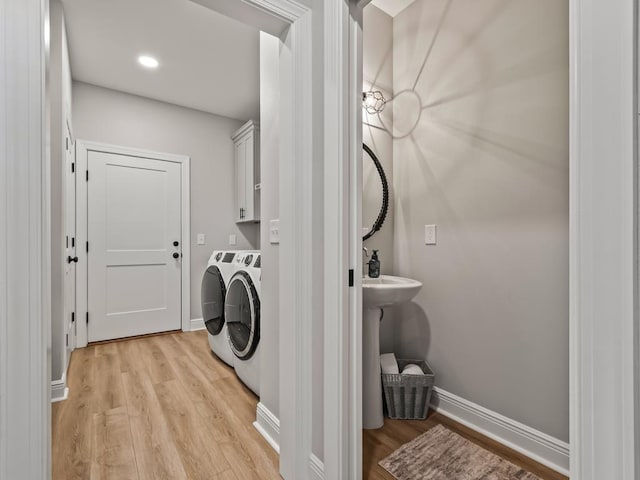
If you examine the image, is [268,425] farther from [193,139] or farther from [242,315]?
Answer: [193,139]

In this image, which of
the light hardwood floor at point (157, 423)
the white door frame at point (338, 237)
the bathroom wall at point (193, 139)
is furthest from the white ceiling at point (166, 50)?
the light hardwood floor at point (157, 423)

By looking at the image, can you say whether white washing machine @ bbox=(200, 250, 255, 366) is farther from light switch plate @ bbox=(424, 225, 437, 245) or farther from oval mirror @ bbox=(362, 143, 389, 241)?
light switch plate @ bbox=(424, 225, 437, 245)

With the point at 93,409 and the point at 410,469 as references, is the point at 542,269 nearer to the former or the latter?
the point at 410,469

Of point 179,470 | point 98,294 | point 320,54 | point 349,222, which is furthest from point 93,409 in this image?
point 320,54

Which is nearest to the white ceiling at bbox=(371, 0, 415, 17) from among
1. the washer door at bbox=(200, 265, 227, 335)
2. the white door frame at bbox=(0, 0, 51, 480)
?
the white door frame at bbox=(0, 0, 51, 480)

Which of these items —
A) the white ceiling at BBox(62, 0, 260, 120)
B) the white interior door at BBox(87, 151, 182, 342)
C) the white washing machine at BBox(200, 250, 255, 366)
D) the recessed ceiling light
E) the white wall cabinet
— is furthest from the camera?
the white wall cabinet

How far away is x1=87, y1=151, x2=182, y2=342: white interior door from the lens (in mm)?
3201

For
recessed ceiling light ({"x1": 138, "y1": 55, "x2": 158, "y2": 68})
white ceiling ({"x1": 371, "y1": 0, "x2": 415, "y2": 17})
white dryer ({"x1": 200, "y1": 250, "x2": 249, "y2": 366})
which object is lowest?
white dryer ({"x1": 200, "y1": 250, "x2": 249, "y2": 366})

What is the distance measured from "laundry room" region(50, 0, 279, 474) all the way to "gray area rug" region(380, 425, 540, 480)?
2.04 feet

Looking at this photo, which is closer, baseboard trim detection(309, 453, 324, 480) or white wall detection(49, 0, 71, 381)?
baseboard trim detection(309, 453, 324, 480)

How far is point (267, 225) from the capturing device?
1.64 meters

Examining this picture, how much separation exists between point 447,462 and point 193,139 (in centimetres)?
375

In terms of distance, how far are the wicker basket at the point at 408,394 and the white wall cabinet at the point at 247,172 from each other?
2.37 metres

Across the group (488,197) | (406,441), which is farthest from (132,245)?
(488,197)
